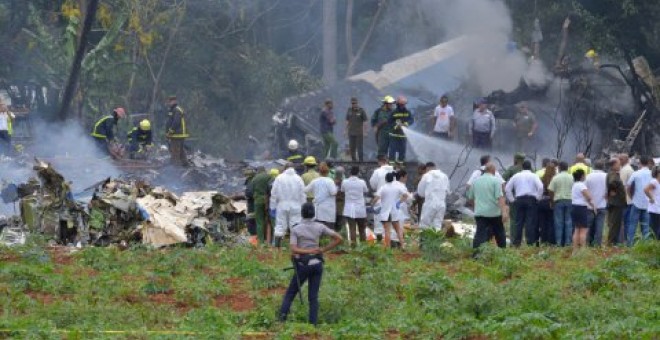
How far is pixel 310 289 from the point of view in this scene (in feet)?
55.3

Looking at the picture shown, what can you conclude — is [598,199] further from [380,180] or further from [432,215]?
[380,180]

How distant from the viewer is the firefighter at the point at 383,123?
31.5 metres

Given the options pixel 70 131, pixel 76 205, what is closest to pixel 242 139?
pixel 70 131

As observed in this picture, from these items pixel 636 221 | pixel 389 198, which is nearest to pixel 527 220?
pixel 636 221

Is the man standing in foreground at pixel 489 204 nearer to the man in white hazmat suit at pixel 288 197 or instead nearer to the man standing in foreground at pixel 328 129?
the man in white hazmat suit at pixel 288 197

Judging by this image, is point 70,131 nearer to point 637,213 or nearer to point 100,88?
point 100,88

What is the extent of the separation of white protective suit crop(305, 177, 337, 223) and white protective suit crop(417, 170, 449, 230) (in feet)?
5.69

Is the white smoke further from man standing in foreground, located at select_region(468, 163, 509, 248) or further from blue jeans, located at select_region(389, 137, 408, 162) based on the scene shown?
man standing in foreground, located at select_region(468, 163, 509, 248)

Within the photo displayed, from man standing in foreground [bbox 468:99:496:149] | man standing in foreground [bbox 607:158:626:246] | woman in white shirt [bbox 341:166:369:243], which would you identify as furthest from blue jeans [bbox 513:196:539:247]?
man standing in foreground [bbox 468:99:496:149]

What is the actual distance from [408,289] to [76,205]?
8500 mm

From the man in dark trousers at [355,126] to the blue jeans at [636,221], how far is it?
9.63m

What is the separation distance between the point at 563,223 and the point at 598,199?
2.45 feet

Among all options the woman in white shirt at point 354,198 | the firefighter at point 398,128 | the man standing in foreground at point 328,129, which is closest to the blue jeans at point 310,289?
the woman in white shirt at point 354,198

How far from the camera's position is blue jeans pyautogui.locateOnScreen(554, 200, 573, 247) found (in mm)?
23406
